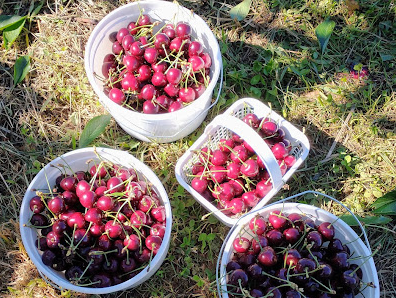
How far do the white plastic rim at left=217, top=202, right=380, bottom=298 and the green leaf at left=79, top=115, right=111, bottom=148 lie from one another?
105cm

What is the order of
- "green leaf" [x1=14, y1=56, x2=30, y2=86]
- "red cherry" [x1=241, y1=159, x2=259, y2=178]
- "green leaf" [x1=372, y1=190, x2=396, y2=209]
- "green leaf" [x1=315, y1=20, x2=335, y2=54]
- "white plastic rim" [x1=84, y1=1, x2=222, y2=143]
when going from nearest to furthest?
"red cherry" [x1=241, y1=159, x2=259, y2=178] < "white plastic rim" [x1=84, y1=1, x2=222, y2=143] < "green leaf" [x1=372, y1=190, x2=396, y2=209] < "green leaf" [x1=14, y1=56, x2=30, y2=86] < "green leaf" [x1=315, y1=20, x2=335, y2=54]

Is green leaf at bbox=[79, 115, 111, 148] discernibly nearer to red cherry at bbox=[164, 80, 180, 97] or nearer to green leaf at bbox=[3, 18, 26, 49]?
red cherry at bbox=[164, 80, 180, 97]

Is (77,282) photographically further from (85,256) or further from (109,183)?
(109,183)

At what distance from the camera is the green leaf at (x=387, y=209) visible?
258cm

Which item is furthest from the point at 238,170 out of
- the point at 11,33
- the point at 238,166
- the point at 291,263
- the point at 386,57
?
the point at 11,33

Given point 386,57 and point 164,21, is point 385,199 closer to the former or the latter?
point 386,57

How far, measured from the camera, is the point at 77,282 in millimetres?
2023

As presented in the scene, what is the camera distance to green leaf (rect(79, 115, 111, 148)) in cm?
268

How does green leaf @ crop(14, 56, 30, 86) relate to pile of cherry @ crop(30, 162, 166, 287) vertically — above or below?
above

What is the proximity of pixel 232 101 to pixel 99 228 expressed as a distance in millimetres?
1267

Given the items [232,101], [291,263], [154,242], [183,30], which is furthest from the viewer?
[232,101]

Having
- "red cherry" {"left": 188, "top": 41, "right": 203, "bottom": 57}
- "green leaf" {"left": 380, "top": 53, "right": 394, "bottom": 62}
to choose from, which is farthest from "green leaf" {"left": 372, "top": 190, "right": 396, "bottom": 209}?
"red cherry" {"left": 188, "top": 41, "right": 203, "bottom": 57}

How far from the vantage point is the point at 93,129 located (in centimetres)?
270

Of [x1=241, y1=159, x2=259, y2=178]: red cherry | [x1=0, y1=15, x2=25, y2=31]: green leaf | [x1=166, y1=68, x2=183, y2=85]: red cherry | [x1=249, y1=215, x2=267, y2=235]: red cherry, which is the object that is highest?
[x1=166, y1=68, x2=183, y2=85]: red cherry
